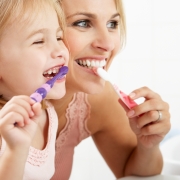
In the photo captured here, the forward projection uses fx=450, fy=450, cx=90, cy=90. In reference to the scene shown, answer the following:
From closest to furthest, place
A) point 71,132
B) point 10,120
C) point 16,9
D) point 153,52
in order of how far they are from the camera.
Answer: point 10,120 → point 16,9 → point 71,132 → point 153,52

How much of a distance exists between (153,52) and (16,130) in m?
1.59

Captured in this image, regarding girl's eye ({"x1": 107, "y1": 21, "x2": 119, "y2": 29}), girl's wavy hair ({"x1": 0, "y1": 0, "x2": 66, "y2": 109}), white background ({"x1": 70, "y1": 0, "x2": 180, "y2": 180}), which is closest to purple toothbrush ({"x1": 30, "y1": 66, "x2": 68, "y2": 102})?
girl's wavy hair ({"x1": 0, "y1": 0, "x2": 66, "y2": 109})

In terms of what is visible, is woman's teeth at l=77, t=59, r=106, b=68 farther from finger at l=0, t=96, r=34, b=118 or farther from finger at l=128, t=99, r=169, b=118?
finger at l=0, t=96, r=34, b=118

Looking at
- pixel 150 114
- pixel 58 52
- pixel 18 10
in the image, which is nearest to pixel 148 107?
pixel 150 114

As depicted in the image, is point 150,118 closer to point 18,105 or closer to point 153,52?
point 18,105

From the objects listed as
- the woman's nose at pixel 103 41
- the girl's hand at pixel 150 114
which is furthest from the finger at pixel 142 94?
the woman's nose at pixel 103 41

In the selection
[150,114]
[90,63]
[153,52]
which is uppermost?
[153,52]

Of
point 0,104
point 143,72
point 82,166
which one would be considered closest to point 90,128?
point 0,104

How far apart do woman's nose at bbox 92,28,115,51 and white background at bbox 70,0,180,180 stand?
1.22 m

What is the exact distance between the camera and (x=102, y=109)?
1.22 metres

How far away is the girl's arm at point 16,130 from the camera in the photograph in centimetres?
70

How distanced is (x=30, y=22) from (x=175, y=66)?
150cm

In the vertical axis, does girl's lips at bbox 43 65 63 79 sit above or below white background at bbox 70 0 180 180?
below

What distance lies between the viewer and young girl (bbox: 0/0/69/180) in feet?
2.45
